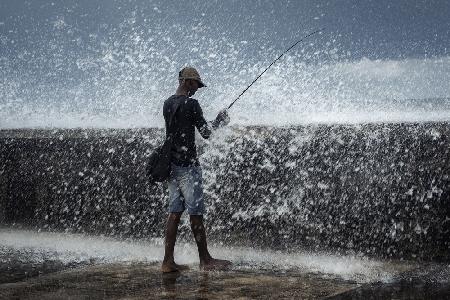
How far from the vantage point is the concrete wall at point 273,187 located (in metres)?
5.60

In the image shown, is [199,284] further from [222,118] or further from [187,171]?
[222,118]

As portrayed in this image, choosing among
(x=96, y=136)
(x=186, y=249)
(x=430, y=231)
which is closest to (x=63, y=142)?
(x=96, y=136)

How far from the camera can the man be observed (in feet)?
17.5

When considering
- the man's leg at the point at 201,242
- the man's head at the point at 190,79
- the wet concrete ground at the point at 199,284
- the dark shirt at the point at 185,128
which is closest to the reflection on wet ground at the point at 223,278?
the wet concrete ground at the point at 199,284

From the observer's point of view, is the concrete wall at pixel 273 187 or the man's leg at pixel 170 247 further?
the concrete wall at pixel 273 187

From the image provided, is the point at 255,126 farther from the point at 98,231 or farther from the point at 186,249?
the point at 98,231

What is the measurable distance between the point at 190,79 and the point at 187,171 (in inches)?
31.2

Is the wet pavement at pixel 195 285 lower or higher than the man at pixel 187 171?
lower

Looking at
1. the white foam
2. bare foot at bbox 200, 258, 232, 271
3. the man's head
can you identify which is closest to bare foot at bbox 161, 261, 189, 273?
bare foot at bbox 200, 258, 232, 271

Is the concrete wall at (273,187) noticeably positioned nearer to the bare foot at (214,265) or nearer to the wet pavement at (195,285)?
the wet pavement at (195,285)

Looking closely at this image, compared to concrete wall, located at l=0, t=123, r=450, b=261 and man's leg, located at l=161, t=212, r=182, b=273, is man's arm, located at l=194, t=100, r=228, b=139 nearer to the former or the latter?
man's leg, located at l=161, t=212, r=182, b=273

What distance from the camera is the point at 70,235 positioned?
25.4 feet

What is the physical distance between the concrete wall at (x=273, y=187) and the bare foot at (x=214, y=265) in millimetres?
1062

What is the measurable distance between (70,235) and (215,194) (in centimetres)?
213
